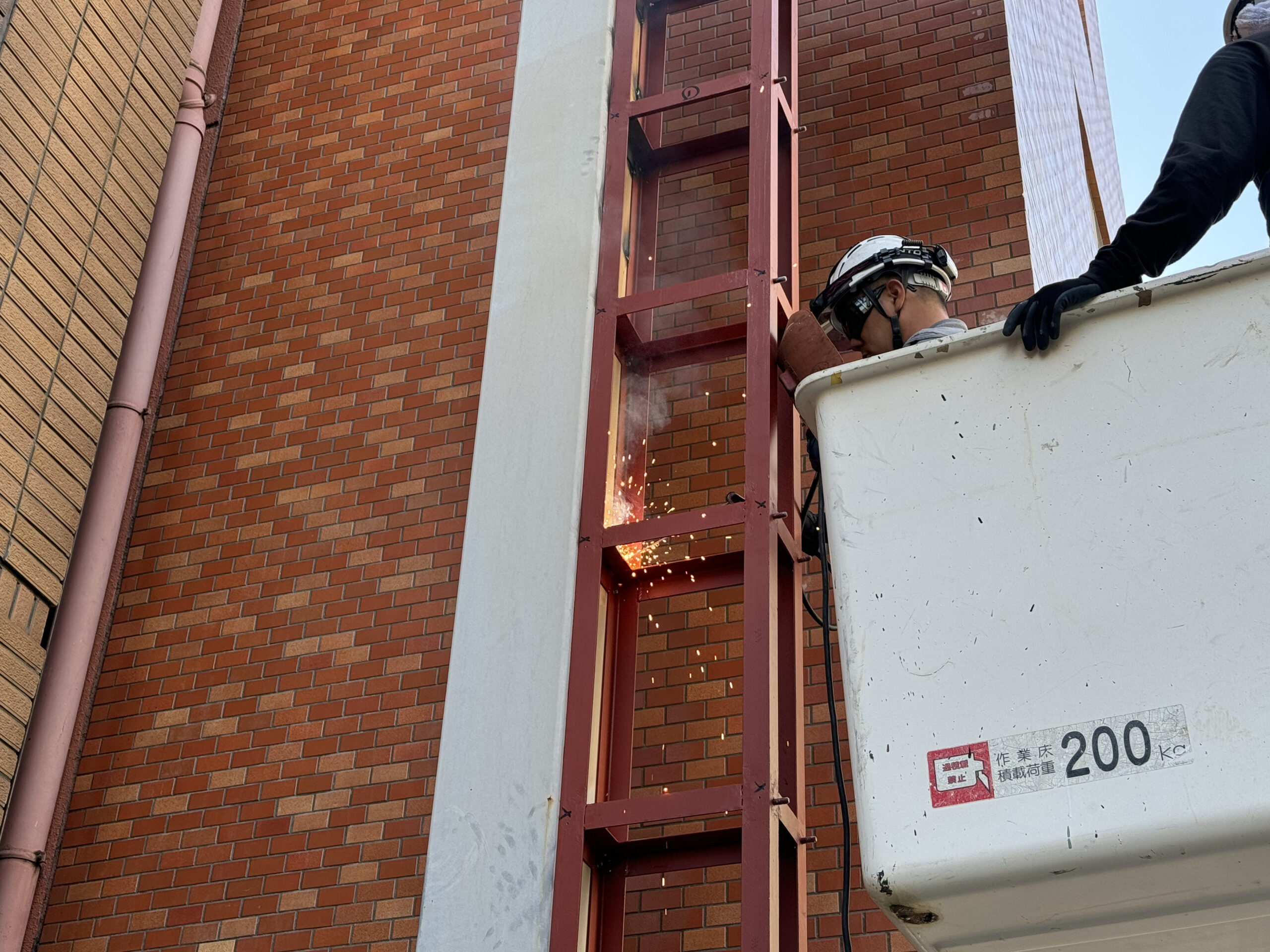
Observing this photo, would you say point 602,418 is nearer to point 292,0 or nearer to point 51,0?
point 51,0

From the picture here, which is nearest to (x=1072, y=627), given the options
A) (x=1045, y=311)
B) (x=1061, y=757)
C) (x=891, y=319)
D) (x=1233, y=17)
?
(x=1061, y=757)

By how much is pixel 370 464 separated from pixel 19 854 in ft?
5.99

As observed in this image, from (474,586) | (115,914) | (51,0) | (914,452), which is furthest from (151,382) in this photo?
(914,452)

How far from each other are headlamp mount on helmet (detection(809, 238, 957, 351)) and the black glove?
2.74ft

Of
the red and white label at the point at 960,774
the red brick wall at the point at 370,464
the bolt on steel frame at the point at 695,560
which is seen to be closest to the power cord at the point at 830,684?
the bolt on steel frame at the point at 695,560

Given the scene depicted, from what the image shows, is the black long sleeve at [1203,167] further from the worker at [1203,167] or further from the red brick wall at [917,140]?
the red brick wall at [917,140]

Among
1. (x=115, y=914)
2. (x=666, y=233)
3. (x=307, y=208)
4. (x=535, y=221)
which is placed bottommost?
(x=115, y=914)

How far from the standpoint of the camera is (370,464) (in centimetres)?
588

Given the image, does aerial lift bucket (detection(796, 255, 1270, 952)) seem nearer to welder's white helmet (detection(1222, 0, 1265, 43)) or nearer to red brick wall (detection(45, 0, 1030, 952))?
welder's white helmet (detection(1222, 0, 1265, 43))

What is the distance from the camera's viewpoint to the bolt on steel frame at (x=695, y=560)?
357cm

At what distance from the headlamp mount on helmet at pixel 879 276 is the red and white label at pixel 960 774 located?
1.37 meters

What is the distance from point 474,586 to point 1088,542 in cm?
187

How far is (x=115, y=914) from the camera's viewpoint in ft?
17.4

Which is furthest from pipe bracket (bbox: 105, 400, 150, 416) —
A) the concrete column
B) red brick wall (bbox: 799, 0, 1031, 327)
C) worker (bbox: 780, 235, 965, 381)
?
worker (bbox: 780, 235, 965, 381)
